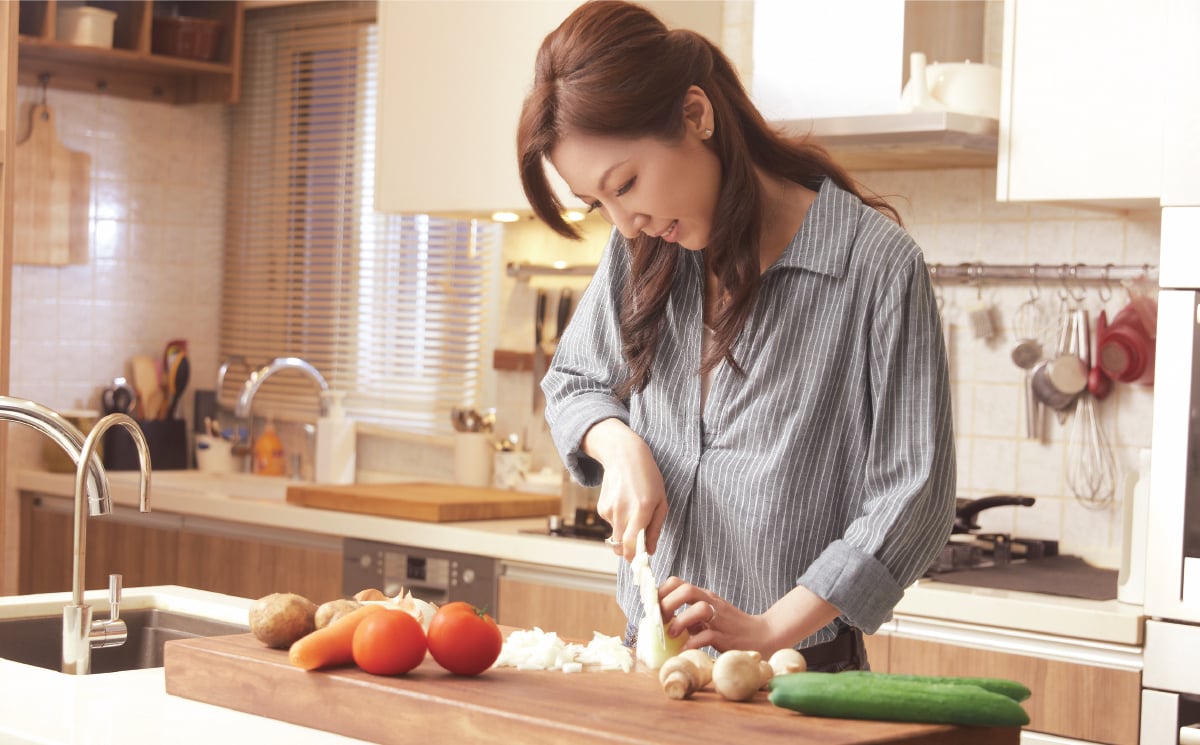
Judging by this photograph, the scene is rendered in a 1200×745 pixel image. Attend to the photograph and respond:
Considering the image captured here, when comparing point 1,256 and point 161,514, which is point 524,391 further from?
point 1,256

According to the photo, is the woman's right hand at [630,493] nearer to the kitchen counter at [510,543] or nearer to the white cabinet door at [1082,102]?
the kitchen counter at [510,543]

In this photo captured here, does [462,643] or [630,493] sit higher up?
[630,493]

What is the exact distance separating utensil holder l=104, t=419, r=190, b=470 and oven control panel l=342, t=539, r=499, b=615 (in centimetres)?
116

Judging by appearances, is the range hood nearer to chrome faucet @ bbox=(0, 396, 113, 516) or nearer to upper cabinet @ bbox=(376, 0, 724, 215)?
upper cabinet @ bbox=(376, 0, 724, 215)

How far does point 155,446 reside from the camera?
4465 millimetres

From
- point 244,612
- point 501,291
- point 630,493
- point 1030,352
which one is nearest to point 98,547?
point 501,291

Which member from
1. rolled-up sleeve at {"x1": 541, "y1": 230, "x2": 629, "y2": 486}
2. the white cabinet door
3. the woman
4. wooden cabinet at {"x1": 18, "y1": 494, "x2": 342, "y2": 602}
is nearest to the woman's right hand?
the woman

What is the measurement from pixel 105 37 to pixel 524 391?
5.30 feet

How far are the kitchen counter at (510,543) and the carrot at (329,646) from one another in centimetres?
142

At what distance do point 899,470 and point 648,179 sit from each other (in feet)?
1.31

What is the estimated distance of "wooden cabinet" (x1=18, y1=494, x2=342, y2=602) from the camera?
11.7 feet

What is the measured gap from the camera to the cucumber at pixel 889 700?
125cm

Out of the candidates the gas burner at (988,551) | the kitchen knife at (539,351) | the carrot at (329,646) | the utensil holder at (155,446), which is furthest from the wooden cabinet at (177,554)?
the carrot at (329,646)

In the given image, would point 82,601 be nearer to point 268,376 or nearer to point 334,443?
point 334,443
